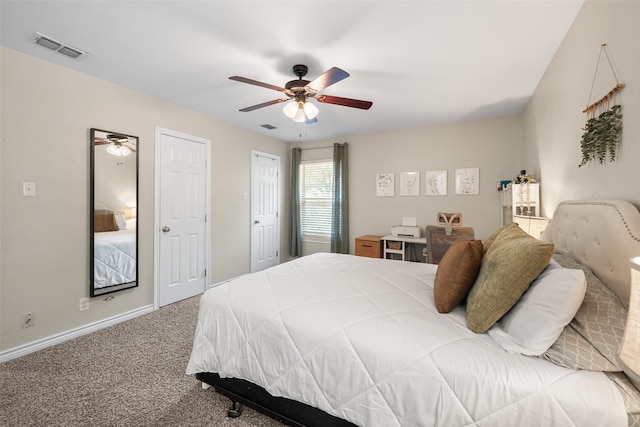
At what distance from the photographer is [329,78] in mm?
2072

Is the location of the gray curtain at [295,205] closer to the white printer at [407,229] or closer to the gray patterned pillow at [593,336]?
the white printer at [407,229]

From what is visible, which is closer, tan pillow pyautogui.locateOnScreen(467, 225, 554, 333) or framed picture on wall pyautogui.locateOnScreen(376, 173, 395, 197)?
tan pillow pyautogui.locateOnScreen(467, 225, 554, 333)

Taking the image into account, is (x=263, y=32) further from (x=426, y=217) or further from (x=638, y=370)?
(x=426, y=217)

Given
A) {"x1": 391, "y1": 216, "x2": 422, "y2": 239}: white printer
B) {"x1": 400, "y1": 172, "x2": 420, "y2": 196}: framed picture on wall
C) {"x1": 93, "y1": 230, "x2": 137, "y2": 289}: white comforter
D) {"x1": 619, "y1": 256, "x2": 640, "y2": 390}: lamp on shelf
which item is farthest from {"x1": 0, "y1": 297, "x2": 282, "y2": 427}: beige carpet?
{"x1": 400, "y1": 172, "x2": 420, "y2": 196}: framed picture on wall

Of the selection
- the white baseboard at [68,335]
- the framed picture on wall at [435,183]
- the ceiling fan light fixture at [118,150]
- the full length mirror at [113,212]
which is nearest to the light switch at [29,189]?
A: the full length mirror at [113,212]

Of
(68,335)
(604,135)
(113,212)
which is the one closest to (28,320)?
(68,335)

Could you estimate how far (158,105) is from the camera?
3309mm

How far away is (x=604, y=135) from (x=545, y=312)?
1.04 meters

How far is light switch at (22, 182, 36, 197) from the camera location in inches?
91.5

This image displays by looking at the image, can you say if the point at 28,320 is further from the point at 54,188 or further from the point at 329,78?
the point at 329,78

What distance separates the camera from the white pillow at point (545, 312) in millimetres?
997

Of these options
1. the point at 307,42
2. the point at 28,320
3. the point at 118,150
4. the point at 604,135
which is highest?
the point at 307,42

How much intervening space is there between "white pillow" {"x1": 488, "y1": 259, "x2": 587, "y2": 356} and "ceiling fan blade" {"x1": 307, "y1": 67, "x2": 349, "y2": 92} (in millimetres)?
1697

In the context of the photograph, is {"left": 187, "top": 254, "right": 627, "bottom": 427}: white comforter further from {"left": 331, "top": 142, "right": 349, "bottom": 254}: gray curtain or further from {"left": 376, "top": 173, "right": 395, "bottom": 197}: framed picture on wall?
{"left": 331, "top": 142, "right": 349, "bottom": 254}: gray curtain
